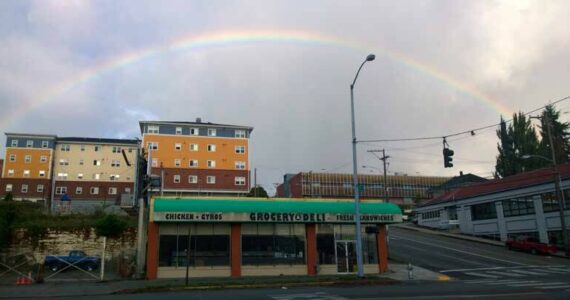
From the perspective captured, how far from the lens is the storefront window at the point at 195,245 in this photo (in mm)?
31266

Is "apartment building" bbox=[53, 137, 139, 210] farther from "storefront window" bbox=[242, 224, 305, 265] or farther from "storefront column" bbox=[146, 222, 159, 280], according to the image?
"storefront window" bbox=[242, 224, 305, 265]

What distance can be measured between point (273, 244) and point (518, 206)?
34638mm

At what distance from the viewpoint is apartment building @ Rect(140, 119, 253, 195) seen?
79375 mm

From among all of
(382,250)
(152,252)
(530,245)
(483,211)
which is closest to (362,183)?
(483,211)

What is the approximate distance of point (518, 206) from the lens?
53.8m

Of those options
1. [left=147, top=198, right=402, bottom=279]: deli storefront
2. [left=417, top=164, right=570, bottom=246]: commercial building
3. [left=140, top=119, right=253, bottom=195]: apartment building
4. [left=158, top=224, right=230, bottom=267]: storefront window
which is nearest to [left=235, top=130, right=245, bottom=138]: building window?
[left=140, top=119, right=253, bottom=195]: apartment building

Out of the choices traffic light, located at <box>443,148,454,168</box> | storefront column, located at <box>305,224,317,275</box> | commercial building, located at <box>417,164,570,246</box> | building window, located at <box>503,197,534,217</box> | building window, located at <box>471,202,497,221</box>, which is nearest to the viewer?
traffic light, located at <box>443,148,454,168</box>

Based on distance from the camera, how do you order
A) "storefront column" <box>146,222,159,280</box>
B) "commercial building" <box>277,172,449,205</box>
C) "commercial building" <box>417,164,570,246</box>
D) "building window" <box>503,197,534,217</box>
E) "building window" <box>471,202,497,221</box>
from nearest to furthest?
"storefront column" <box>146,222,159,280</box>, "commercial building" <box>417,164,570,246</box>, "building window" <box>503,197,534,217</box>, "building window" <box>471,202,497,221</box>, "commercial building" <box>277,172,449,205</box>

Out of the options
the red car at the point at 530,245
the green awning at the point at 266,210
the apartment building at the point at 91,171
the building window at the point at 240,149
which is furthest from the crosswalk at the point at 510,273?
the apartment building at the point at 91,171

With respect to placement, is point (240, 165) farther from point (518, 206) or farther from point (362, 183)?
point (362, 183)

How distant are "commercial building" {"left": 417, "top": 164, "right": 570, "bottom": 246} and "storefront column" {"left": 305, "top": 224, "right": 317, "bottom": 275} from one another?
29.4 metres

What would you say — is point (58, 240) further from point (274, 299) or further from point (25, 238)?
point (274, 299)

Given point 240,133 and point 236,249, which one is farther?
point 240,133

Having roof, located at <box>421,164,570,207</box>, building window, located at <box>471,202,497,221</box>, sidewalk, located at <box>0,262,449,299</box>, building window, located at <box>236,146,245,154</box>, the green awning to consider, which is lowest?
→ sidewalk, located at <box>0,262,449,299</box>
